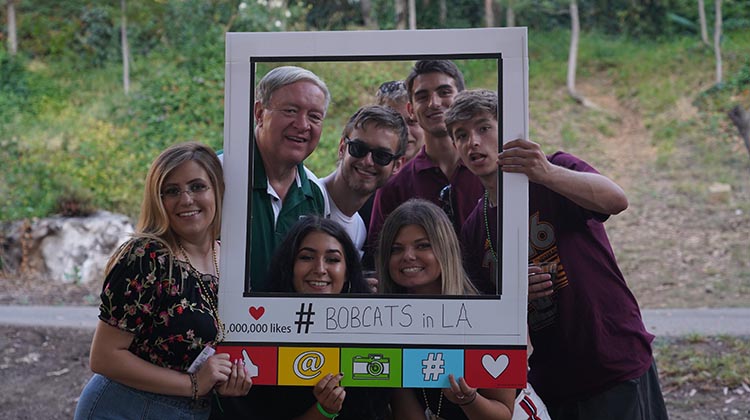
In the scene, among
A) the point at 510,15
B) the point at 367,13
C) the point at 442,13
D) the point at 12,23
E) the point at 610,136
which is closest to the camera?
the point at 610,136

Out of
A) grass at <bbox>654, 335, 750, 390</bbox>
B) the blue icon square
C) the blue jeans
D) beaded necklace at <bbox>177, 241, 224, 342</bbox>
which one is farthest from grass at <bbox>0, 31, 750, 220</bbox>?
the blue icon square

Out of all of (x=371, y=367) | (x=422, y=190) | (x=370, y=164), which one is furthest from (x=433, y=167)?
(x=371, y=367)

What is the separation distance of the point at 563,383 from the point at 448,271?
0.68m

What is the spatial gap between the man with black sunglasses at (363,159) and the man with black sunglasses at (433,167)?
1.8 inches

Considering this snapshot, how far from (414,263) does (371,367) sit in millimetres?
323

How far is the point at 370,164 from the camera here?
A: 2.46 meters

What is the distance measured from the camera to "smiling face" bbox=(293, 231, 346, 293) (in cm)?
227

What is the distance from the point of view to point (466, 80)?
2.68 metres

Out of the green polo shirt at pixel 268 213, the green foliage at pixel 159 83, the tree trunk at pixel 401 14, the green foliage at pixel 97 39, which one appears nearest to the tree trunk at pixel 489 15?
the green foliage at pixel 159 83

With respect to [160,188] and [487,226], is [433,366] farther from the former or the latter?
[160,188]

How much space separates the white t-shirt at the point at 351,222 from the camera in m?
2.42

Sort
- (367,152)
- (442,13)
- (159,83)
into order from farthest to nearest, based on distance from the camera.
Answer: (442,13), (159,83), (367,152)

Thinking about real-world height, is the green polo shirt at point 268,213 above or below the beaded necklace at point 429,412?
above

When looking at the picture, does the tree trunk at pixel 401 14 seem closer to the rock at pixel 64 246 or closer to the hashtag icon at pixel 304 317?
the rock at pixel 64 246
